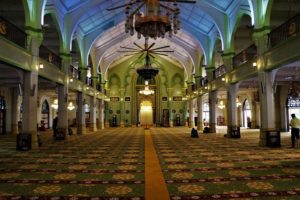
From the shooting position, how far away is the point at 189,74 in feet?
78.6

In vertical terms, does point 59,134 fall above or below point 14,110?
below

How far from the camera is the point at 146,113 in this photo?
27.2 metres

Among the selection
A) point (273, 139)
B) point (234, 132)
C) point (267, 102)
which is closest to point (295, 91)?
point (234, 132)

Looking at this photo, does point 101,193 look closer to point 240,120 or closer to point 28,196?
point 28,196

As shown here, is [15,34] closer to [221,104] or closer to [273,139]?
[273,139]

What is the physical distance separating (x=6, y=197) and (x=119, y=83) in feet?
80.5

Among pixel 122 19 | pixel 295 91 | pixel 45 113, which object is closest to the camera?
pixel 295 91

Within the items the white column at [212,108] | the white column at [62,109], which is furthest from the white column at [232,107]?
the white column at [62,109]

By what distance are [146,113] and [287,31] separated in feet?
66.2

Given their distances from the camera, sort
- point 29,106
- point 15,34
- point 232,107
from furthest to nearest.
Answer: point 232,107, point 15,34, point 29,106

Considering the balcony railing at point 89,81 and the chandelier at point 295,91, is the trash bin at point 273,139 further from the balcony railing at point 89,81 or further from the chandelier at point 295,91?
the balcony railing at point 89,81

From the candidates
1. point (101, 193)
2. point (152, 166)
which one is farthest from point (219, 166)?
point (101, 193)

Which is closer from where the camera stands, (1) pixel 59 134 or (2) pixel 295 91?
(1) pixel 59 134

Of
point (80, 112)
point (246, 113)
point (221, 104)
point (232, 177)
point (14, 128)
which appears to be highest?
point (221, 104)
